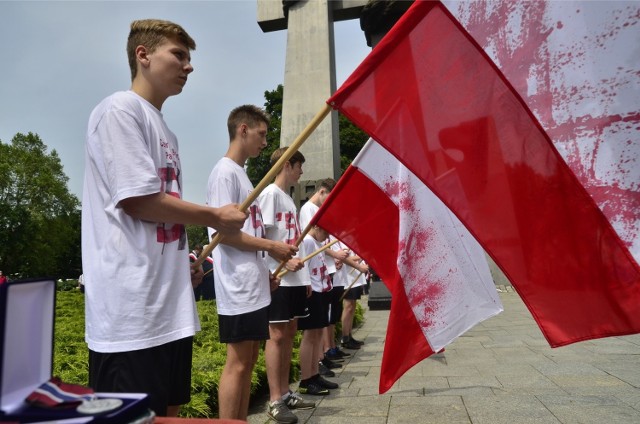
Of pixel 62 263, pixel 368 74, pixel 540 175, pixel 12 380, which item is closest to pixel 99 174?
pixel 12 380

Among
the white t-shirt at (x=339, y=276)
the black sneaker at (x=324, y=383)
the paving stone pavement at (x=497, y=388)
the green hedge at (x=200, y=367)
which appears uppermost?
the white t-shirt at (x=339, y=276)

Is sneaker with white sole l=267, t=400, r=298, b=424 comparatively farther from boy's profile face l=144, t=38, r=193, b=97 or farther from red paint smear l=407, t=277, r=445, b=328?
boy's profile face l=144, t=38, r=193, b=97

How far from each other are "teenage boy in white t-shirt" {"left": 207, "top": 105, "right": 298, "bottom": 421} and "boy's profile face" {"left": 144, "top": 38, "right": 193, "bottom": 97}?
3.03ft

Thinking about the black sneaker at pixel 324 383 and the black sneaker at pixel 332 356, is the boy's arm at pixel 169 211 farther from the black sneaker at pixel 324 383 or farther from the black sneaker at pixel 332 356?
the black sneaker at pixel 332 356

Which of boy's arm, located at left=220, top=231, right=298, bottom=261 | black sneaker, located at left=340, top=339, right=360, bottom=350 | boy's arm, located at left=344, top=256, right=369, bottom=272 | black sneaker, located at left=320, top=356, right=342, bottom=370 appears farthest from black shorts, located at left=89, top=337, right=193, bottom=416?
black sneaker, located at left=340, top=339, right=360, bottom=350

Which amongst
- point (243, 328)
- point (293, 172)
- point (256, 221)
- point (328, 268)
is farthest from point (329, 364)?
point (243, 328)

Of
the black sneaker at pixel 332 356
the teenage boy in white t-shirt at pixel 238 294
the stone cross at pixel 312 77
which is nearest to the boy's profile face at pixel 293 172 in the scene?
the teenage boy in white t-shirt at pixel 238 294

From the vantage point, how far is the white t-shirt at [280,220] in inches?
166

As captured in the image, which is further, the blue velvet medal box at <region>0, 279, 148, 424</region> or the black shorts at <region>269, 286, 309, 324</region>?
the black shorts at <region>269, 286, 309, 324</region>

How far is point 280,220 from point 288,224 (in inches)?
3.3

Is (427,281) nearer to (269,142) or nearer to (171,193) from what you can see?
(171,193)

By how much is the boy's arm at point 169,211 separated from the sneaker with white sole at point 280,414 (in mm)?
2607

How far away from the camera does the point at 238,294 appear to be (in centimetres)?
307

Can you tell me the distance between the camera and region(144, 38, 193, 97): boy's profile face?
217 centimetres
